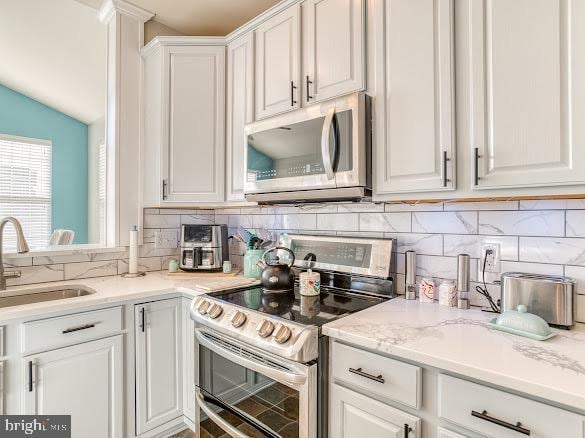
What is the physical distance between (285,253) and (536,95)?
1.42 m

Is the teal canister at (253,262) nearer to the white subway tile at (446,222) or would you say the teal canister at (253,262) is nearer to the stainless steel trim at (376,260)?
the stainless steel trim at (376,260)

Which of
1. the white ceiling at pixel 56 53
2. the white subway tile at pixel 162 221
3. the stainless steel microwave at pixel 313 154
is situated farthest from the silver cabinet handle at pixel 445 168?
the white ceiling at pixel 56 53

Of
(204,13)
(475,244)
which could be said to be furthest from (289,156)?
(204,13)

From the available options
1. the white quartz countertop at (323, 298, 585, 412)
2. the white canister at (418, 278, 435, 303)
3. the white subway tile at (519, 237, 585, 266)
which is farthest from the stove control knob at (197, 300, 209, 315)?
the white subway tile at (519, 237, 585, 266)

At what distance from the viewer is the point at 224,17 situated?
2.40 metres

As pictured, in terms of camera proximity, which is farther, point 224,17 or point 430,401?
point 224,17

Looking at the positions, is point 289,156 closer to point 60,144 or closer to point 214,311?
point 214,311

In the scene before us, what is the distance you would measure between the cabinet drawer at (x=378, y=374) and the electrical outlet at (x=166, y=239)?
1.71 m

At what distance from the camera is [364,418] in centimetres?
113

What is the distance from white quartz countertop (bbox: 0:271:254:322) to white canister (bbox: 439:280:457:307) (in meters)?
1.03

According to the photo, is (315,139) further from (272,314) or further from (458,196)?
(272,314)

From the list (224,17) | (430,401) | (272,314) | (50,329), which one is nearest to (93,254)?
(50,329)

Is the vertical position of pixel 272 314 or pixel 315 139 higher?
pixel 315 139

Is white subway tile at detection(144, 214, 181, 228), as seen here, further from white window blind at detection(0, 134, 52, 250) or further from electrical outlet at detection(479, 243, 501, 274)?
white window blind at detection(0, 134, 52, 250)
